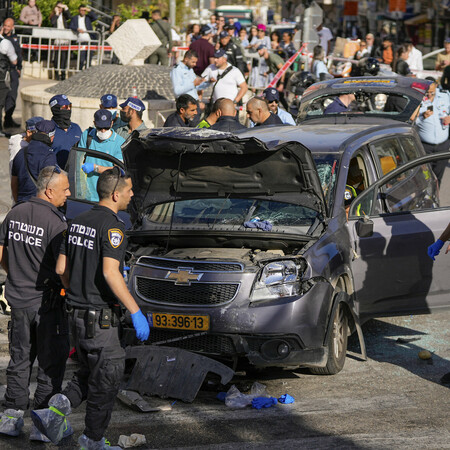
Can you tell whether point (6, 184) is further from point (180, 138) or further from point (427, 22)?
point (427, 22)

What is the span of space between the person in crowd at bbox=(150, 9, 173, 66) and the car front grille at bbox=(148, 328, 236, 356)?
13686mm

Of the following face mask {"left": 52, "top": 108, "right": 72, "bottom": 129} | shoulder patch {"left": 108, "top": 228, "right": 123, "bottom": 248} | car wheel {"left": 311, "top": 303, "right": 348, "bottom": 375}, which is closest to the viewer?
shoulder patch {"left": 108, "top": 228, "right": 123, "bottom": 248}

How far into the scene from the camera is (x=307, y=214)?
303 inches

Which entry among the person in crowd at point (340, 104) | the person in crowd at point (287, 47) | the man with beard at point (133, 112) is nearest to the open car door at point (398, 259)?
the man with beard at point (133, 112)

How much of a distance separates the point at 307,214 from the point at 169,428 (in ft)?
7.67

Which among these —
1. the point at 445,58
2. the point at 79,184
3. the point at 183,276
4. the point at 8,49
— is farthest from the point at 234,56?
the point at 183,276

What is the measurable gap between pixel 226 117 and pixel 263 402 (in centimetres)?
469

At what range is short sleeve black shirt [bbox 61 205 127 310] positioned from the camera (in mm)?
5594

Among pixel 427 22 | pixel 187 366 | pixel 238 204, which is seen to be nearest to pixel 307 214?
pixel 238 204

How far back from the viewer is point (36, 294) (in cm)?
620

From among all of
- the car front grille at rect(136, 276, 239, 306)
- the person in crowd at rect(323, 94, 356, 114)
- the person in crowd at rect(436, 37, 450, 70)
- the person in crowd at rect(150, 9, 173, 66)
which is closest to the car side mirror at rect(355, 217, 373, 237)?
the car front grille at rect(136, 276, 239, 306)

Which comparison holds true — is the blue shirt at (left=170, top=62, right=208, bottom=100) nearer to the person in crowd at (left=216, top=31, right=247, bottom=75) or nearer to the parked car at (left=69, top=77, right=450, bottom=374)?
the person in crowd at (left=216, top=31, right=247, bottom=75)

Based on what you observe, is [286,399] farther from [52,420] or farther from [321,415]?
[52,420]

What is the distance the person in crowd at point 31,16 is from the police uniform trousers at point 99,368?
23.1 metres
